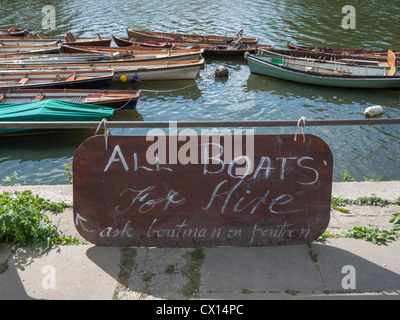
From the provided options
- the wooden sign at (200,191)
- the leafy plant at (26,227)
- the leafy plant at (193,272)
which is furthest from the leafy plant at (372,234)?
the leafy plant at (26,227)

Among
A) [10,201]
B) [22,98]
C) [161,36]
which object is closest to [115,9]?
[161,36]

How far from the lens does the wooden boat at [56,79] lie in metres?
15.2

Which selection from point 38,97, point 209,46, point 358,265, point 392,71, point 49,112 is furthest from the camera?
point 209,46

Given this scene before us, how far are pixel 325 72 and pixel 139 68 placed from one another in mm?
7777

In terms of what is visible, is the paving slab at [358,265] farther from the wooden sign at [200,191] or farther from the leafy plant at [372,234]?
the wooden sign at [200,191]

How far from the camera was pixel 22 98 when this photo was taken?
1423 cm

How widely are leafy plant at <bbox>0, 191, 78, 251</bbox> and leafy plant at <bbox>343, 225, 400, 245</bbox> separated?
9.71ft

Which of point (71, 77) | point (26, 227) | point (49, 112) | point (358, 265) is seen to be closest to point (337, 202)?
point (358, 265)

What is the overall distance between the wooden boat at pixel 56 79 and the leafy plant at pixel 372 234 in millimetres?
12450

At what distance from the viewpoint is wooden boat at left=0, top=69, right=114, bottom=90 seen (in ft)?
49.8

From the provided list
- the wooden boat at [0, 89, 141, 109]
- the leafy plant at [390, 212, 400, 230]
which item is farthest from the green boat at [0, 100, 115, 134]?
the leafy plant at [390, 212, 400, 230]

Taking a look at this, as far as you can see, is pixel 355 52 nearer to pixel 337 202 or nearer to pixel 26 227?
pixel 337 202

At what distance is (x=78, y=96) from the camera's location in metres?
14.4
